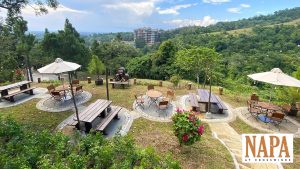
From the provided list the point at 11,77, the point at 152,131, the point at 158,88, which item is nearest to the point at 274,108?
the point at 152,131

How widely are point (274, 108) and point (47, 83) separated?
16.2 metres

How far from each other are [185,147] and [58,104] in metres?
8.16

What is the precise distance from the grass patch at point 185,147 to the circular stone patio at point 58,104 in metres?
4.65

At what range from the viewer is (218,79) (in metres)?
28.2

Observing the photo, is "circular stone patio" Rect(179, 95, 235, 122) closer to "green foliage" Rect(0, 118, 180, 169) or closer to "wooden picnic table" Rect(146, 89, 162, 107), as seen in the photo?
"wooden picnic table" Rect(146, 89, 162, 107)

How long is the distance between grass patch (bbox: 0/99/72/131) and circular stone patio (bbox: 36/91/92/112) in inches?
15.4

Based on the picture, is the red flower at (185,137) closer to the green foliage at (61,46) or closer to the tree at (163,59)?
the tree at (163,59)

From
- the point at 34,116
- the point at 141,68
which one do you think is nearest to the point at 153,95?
the point at 34,116

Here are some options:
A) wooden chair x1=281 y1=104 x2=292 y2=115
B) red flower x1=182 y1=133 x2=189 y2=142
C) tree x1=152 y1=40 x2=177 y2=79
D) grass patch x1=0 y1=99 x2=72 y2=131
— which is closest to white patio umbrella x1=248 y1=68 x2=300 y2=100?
wooden chair x1=281 y1=104 x2=292 y2=115

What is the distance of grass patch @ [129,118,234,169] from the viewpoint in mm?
6988

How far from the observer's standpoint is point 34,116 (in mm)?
10625

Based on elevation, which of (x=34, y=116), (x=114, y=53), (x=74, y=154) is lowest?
(x=34, y=116)

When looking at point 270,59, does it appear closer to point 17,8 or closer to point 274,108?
point 274,108

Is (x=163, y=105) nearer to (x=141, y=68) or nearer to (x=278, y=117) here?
(x=278, y=117)
